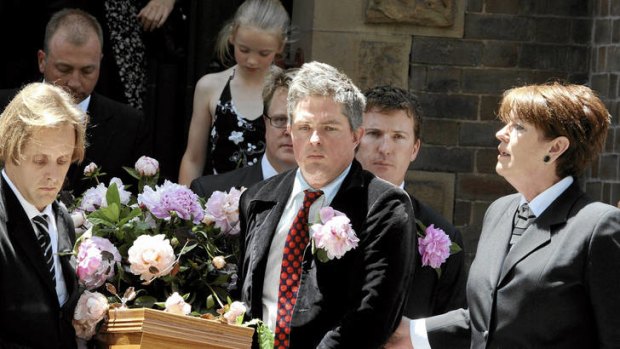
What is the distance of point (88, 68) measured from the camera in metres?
6.39

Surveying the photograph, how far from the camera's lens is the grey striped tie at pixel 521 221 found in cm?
472

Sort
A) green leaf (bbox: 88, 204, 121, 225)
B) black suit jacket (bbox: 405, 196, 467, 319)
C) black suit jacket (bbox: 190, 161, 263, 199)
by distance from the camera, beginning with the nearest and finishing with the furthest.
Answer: green leaf (bbox: 88, 204, 121, 225)
black suit jacket (bbox: 405, 196, 467, 319)
black suit jacket (bbox: 190, 161, 263, 199)

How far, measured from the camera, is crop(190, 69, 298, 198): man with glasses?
5812 mm

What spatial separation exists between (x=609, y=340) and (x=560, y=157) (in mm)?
701

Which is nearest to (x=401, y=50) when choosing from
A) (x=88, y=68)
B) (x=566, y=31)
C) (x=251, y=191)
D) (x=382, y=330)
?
(x=566, y=31)

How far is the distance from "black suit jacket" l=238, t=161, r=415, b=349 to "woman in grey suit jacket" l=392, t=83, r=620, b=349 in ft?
0.81

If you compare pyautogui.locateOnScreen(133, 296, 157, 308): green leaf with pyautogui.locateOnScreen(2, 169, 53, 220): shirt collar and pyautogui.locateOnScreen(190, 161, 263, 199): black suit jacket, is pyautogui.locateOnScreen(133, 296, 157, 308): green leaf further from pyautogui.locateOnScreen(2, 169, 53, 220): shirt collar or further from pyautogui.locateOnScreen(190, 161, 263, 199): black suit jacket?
pyautogui.locateOnScreen(190, 161, 263, 199): black suit jacket

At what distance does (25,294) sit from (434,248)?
1679mm

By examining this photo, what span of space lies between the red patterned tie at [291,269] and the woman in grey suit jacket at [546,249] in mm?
419

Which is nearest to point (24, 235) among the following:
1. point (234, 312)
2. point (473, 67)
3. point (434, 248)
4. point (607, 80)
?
point (234, 312)

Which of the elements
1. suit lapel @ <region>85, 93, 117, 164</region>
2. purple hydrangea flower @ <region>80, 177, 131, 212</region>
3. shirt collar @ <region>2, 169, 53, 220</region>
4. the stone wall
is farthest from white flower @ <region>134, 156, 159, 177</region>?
the stone wall

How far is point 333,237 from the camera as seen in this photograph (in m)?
4.65

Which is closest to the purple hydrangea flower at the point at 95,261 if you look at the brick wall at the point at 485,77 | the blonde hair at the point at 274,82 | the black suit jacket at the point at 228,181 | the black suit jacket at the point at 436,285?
the black suit jacket at the point at 228,181

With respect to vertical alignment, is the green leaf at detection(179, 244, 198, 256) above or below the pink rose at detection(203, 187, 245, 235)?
below
